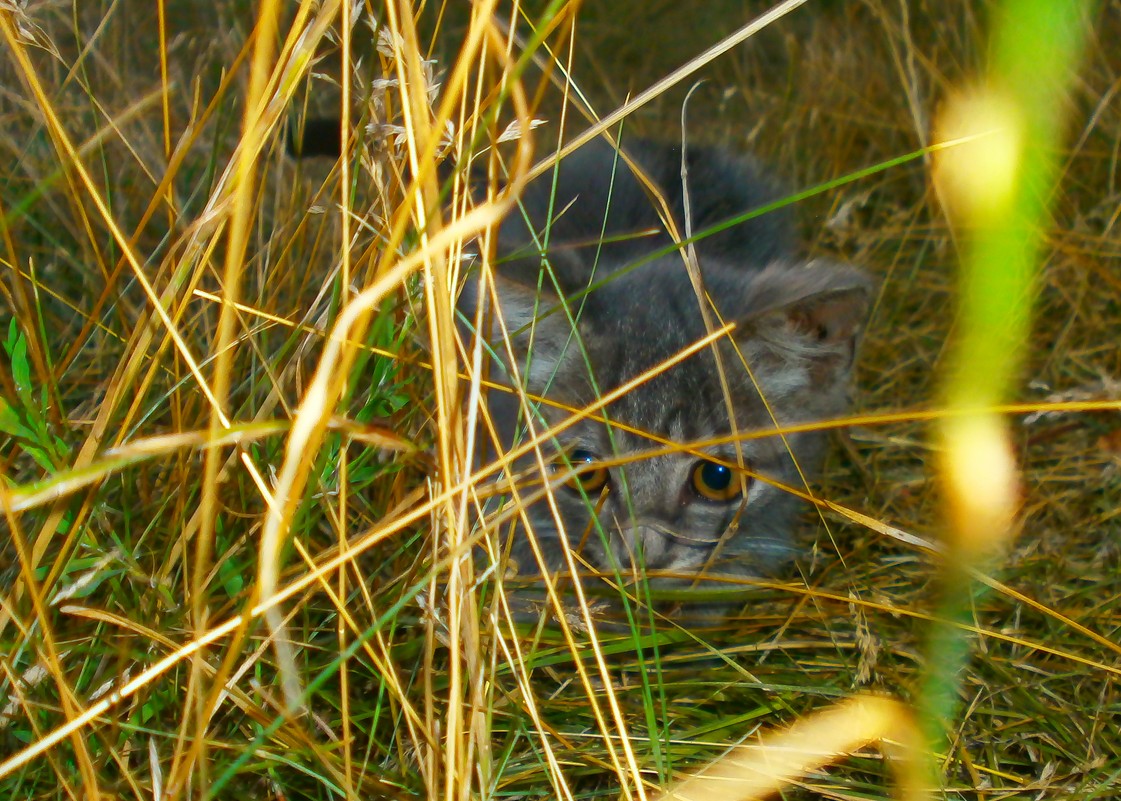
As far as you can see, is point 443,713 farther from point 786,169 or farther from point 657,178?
point 786,169

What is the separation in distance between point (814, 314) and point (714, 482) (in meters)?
0.30

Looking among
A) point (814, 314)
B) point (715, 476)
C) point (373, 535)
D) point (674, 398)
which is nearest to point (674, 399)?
point (674, 398)

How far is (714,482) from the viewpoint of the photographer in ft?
4.67

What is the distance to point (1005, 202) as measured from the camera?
423 millimetres

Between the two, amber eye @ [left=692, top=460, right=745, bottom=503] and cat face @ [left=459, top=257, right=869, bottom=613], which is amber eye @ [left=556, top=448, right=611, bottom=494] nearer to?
cat face @ [left=459, top=257, right=869, bottom=613]

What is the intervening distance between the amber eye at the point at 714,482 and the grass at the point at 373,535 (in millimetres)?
171

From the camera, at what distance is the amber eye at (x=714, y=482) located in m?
1.42

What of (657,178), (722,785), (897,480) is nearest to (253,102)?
(722,785)

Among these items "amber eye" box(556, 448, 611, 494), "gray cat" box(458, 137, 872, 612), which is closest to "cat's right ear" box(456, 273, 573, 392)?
"gray cat" box(458, 137, 872, 612)

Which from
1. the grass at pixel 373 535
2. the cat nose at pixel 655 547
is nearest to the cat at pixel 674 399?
the cat nose at pixel 655 547

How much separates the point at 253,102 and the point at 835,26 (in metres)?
2.51

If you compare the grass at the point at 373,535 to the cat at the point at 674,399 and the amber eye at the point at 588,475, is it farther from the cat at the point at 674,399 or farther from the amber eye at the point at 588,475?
the amber eye at the point at 588,475

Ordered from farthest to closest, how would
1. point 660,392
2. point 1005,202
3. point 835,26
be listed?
point 835,26, point 660,392, point 1005,202

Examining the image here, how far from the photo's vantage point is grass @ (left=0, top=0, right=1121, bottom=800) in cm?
85
